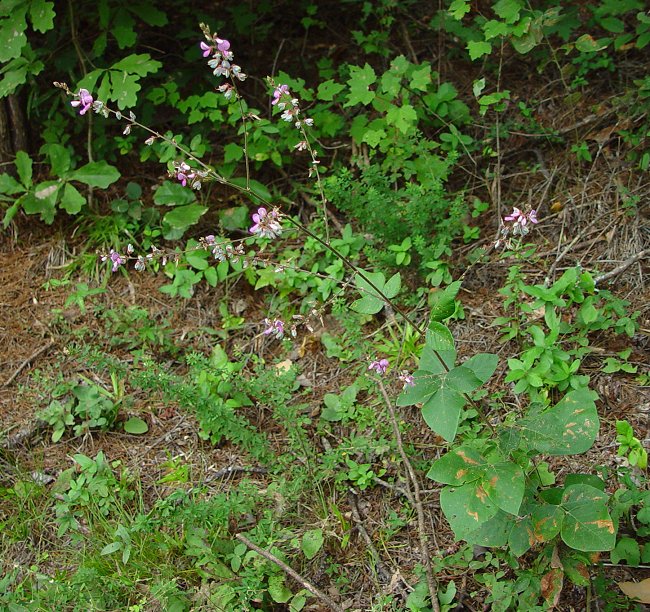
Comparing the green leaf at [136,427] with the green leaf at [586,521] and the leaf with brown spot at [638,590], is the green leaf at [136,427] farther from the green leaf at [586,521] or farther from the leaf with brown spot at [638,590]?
the leaf with brown spot at [638,590]

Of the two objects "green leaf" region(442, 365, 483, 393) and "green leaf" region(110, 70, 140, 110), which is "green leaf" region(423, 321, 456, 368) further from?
"green leaf" region(110, 70, 140, 110)

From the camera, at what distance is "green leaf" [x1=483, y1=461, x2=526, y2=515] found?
1.90m

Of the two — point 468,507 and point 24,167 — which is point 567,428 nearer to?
point 468,507

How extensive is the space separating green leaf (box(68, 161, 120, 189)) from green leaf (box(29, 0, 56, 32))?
31.2 inches

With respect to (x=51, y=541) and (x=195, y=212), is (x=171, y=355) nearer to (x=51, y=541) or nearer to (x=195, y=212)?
(x=195, y=212)

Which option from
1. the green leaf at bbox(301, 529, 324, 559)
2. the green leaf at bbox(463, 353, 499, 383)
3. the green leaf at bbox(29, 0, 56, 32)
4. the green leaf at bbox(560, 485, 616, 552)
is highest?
the green leaf at bbox(29, 0, 56, 32)

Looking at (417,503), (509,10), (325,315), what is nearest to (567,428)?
(417,503)

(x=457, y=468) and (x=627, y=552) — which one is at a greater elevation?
(x=457, y=468)

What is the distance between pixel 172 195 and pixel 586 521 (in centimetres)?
287

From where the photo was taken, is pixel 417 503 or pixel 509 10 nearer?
pixel 417 503

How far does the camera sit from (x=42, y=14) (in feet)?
11.5

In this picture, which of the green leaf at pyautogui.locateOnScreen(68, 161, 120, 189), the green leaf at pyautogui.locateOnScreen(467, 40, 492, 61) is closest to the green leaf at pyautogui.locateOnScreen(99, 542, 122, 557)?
the green leaf at pyautogui.locateOnScreen(68, 161, 120, 189)

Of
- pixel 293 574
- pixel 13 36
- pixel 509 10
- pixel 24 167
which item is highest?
pixel 509 10

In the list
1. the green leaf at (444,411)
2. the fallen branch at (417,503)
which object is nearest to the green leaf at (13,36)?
the fallen branch at (417,503)
